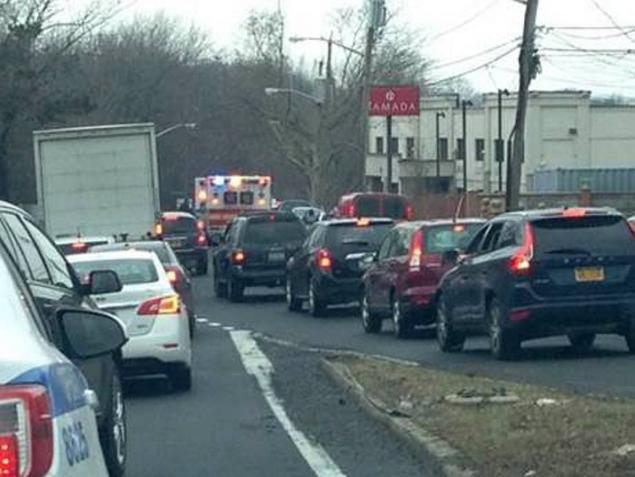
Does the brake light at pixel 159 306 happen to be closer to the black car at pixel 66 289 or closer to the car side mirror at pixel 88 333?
the black car at pixel 66 289

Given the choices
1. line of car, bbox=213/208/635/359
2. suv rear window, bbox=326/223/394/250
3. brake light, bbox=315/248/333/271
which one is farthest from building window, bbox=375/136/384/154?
line of car, bbox=213/208/635/359

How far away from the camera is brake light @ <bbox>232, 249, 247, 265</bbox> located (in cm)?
3775

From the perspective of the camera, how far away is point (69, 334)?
718 centimetres

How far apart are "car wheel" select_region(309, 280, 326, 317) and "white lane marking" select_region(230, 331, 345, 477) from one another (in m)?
3.18

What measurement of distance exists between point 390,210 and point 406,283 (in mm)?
21581

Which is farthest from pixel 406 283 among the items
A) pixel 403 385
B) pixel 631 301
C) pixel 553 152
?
pixel 553 152

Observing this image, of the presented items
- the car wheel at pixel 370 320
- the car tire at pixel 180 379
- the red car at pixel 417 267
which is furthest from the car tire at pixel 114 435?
the car wheel at pixel 370 320

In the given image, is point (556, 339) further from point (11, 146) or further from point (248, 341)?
point (11, 146)

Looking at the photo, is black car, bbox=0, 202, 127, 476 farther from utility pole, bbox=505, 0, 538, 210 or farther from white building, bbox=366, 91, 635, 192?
white building, bbox=366, 91, 635, 192

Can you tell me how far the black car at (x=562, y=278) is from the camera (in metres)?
20.0

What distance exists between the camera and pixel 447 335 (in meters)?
22.4

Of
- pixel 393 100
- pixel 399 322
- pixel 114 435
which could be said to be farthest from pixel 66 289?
pixel 393 100

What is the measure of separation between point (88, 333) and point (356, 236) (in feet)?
79.2

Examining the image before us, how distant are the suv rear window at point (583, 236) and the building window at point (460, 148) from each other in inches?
2492
